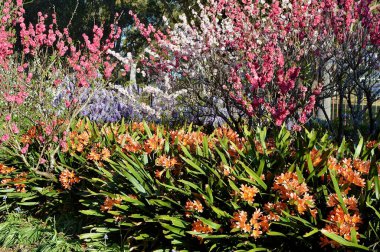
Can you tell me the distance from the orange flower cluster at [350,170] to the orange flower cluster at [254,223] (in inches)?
22.7

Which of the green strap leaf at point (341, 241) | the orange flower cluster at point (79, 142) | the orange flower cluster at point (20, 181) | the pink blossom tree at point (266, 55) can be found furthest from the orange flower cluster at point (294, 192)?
the orange flower cluster at point (20, 181)

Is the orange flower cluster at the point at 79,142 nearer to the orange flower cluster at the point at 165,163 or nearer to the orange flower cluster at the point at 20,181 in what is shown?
the orange flower cluster at the point at 20,181

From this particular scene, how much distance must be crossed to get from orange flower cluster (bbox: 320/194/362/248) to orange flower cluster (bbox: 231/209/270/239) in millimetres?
370

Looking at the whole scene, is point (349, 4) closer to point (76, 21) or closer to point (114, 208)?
point (114, 208)

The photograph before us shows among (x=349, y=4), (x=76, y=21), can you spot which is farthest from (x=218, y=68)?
(x=76, y=21)

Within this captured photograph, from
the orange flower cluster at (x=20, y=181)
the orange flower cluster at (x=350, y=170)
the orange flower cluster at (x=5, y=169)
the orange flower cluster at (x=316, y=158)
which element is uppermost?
the orange flower cluster at (x=316, y=158)

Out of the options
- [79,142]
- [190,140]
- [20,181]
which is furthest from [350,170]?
[20,181]

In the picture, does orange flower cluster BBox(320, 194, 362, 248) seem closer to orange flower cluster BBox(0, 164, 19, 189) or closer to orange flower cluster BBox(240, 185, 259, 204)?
orange flower cluster BBox(240, 185, 259, 204)

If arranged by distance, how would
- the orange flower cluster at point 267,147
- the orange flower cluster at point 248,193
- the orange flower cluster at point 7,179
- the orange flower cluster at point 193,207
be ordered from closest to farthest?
the orange flower cluster at point 248,193 → the orange flower cluster at point 193,207 → the orange flower cluster at point 267,147 → the orange flower cluster at point 7,179

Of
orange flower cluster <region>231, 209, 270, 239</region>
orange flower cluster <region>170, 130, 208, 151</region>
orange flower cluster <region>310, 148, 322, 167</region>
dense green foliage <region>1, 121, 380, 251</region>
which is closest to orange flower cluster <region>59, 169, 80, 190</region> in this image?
dense green foliage <region>1, 121, 380, 251</region>

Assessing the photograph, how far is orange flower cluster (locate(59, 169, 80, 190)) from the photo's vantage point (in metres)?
4.24

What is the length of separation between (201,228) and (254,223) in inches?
15.4

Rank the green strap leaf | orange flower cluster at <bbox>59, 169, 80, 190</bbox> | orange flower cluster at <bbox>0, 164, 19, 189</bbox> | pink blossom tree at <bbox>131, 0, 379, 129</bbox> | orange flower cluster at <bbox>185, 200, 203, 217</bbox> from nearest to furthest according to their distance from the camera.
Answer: the green strap leaf, orange flower cluster at <bbox>185, 200, 203, 217</bbox>, orange flower cluster at <bbox>59, 169, 80, 190</bbox>, orange flower cluster at <bbox>0, 164, 19, 189</bbox>, pink blossom tree at <bbox>131, 0, 379, 129</bbox>

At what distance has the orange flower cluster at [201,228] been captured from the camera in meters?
3.17
